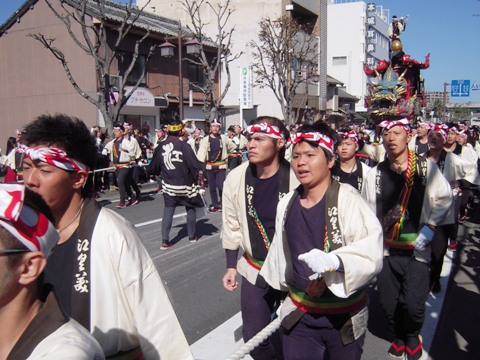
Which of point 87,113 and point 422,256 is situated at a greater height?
point 87,113

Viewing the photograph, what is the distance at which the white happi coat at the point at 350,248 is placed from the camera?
2504 millimetres

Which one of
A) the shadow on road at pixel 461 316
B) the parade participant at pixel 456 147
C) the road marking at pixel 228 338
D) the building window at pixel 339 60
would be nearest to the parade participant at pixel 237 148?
the parade participant at pixel 456 147

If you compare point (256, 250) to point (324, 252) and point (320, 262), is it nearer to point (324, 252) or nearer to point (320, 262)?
point (324, 252)

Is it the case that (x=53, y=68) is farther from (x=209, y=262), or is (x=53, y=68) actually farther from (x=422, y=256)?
(x=422, y=256)

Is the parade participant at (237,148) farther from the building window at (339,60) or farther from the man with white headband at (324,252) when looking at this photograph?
the building window at (339,60)

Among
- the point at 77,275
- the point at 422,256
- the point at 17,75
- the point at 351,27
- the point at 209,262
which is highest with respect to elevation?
the point at 351,27

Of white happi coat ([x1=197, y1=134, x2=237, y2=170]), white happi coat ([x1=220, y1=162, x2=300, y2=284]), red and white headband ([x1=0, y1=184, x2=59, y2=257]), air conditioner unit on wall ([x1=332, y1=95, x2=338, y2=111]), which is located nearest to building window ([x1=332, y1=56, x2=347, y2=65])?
air conditioner unit on wall ([x1=332, y1=95, x2=338, y2=111])

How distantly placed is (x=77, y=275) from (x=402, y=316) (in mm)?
3005

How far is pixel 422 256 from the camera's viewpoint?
3875 millimetres

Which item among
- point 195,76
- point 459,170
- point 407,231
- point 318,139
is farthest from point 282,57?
point 318,139

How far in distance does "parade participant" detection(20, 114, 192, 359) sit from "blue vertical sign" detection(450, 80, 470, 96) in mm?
48843

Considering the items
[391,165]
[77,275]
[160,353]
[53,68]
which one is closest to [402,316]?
[391,165]

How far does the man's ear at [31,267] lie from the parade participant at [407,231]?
10.4 ft

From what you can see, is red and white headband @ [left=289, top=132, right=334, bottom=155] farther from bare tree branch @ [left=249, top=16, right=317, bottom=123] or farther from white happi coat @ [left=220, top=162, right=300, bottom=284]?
bare tree branch @ [left=249, top=16, right=317, bottom=123]
